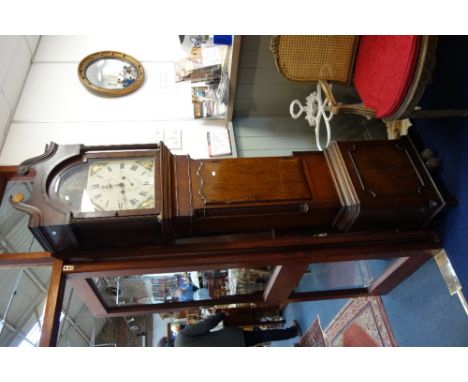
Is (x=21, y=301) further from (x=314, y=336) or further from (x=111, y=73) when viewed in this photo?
(x=314, y=336)

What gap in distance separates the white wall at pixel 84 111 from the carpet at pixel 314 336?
5.60 ft

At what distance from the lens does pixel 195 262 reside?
1.49m

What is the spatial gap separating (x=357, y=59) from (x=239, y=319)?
194cm

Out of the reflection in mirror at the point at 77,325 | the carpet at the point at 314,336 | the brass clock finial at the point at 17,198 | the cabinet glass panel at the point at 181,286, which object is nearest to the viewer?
the brass clock finial at the point at 17,198

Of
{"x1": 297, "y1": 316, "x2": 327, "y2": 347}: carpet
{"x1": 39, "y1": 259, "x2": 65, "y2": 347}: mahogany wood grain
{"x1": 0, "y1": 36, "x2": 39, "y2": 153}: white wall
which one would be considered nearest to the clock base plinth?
{"x1": 39, "y1": 259, "x2": 65, "y2": 347}: mahogany wood grain

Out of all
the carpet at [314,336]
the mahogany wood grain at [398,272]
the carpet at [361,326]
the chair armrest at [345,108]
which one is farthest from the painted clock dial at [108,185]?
the carpet at [314,336]

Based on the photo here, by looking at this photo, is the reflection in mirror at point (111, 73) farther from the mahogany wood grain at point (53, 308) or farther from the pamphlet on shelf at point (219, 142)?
the mahogany wood grain at point (53, 308)

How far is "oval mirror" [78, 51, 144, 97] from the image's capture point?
2312 millimetres

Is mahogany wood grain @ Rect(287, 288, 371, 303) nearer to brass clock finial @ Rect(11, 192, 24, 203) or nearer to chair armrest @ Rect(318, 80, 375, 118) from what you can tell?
chair armrest @ Rect(318, 80, 375, 118)

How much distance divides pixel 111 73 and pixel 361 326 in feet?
8.06

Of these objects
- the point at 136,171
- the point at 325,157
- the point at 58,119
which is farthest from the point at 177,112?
the point at 325,157

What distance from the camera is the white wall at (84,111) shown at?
6.90 ft

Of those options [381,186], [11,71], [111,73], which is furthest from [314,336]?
[11,71]

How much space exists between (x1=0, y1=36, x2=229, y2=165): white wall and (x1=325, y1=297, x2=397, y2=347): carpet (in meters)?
1.45
